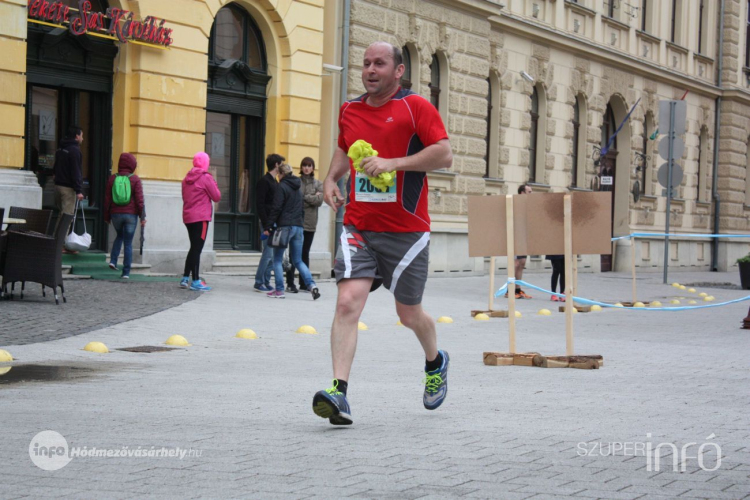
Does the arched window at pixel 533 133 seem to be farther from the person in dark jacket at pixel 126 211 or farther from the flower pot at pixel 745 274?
the person in dark jacket at pixel 126 211

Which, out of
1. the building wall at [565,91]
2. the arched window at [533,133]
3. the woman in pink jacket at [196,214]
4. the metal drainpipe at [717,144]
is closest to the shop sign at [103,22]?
the woman in pink jacket at [196,214]

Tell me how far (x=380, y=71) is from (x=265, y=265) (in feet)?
33.3

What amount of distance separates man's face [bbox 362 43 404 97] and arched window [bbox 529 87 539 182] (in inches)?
879

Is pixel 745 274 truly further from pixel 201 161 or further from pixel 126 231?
pixel 126 231

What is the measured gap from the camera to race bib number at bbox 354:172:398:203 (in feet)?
19.8

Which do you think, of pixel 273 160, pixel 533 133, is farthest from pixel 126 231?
pixel 533 133

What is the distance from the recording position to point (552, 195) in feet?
30.4

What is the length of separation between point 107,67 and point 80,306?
19.5ft

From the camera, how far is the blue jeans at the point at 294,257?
1555cm

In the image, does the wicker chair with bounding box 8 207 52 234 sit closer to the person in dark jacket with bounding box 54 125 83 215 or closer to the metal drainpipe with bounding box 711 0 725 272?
the person in dark jacket with bounding box 54 125 83 215

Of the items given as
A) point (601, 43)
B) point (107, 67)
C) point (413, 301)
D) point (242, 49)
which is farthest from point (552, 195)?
point (601, 43)

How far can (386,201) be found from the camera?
6.07m

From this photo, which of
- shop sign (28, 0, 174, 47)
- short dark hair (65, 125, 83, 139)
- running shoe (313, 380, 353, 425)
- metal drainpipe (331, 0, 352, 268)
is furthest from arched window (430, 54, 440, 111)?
running shoe (313, 380, 353, 425)

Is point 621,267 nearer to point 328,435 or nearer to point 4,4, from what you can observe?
point 4,4
